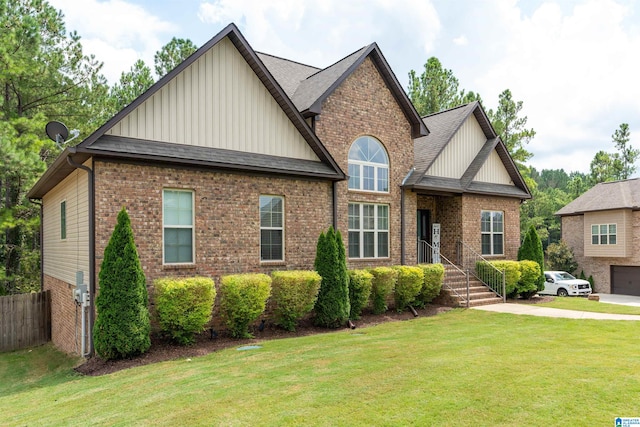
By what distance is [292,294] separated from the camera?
1078 cm

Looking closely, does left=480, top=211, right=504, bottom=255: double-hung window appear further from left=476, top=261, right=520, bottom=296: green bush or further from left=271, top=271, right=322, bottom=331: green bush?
left=271, top=271, right=322, bottom=331: green bush

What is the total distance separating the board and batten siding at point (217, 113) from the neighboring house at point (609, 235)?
2427 centimetres

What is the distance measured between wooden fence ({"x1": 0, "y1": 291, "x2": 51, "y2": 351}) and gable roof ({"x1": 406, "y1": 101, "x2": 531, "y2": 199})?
13.0 meters

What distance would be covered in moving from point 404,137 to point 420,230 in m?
4.15

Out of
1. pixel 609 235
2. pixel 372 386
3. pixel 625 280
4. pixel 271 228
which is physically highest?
pixel 271 228

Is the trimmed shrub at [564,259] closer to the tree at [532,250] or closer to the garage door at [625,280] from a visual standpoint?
the garage door at [625,280]

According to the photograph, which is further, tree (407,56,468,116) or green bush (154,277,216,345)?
tree (407,56,468,116)

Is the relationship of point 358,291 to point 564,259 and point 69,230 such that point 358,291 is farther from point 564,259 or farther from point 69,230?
→ point 564,259

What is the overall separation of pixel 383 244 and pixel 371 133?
12.2 ft

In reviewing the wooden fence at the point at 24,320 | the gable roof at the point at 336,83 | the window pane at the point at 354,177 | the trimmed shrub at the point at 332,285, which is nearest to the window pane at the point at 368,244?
the window pane at the point at 354,177

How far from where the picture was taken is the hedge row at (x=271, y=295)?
9.16 m

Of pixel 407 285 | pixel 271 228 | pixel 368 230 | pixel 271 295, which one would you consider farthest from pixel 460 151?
pixel 271 295

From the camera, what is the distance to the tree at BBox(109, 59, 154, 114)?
23.1 meters

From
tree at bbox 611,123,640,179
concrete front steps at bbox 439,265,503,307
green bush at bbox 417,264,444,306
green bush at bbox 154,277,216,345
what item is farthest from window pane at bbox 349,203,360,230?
tree at bbox 611,123,640,179
